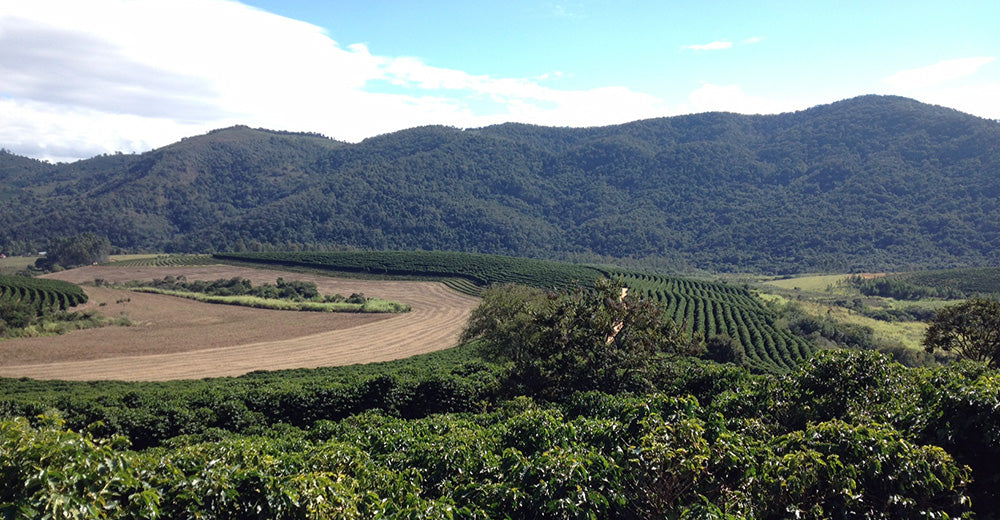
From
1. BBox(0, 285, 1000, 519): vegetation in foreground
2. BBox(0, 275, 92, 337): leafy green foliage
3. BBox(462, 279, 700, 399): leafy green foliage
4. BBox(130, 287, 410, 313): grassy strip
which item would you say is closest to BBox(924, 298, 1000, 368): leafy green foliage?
BBox(462, 279, 700, 399): leafy green foliage

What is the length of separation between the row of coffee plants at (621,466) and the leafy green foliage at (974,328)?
53.9 feet

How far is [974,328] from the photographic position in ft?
85.6

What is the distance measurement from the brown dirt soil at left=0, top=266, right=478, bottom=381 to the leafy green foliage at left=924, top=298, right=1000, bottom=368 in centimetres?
4268

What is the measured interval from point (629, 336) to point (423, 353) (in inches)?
1441

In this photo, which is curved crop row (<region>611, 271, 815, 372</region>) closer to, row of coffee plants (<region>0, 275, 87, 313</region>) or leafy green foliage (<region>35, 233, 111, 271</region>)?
row of coffee plants (<region>0, 275, 87, 313</region>)

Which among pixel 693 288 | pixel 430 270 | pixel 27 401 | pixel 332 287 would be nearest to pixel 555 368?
pixel 27 401

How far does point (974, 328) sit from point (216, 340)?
61.1m

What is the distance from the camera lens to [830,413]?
12094 mm

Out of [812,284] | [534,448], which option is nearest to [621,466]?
[534,448]

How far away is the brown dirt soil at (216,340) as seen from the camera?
146 feet

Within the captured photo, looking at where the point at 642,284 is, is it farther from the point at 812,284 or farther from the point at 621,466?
the point at 621,466

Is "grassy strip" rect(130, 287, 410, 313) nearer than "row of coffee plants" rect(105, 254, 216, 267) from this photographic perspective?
Yes

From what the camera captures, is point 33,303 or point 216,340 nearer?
point 216,340

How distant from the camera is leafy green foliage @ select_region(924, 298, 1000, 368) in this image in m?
25.5
